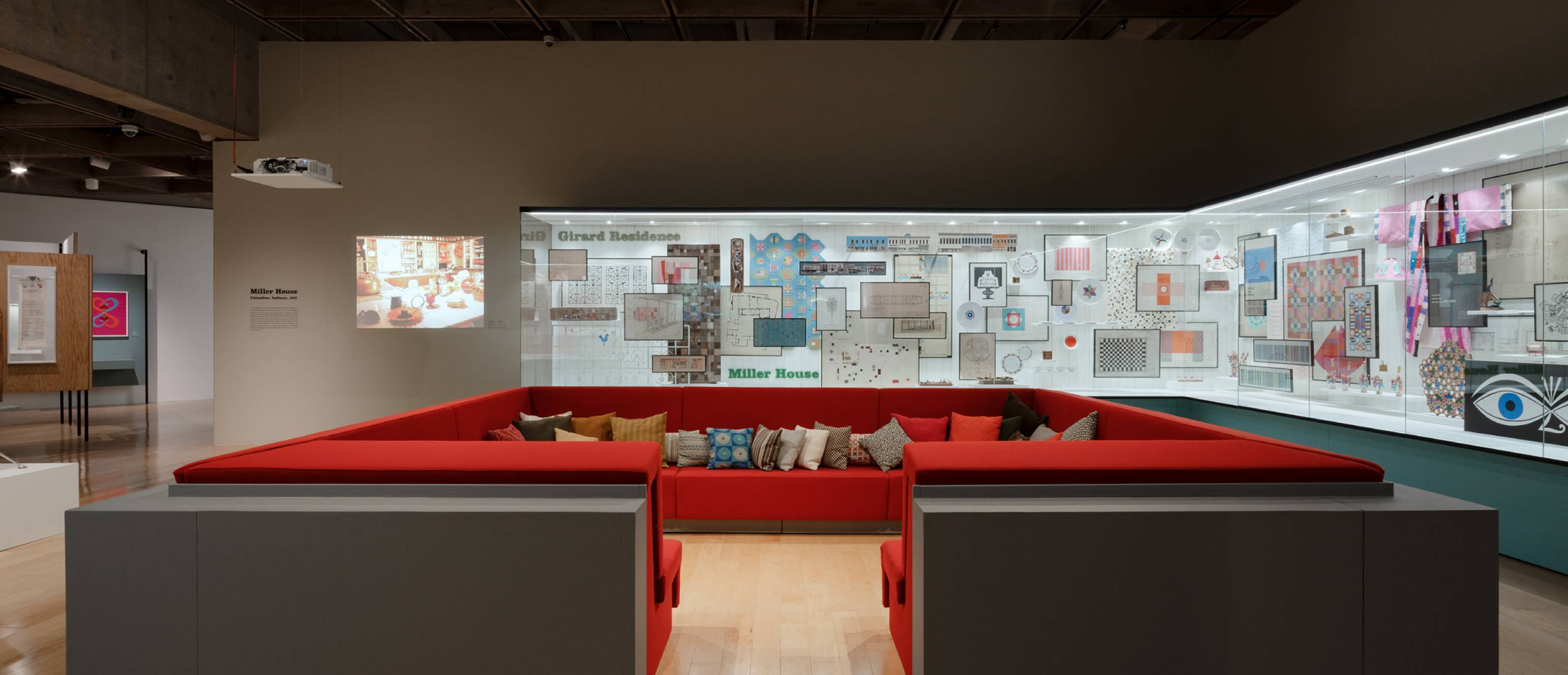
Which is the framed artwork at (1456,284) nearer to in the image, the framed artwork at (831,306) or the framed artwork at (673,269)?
the framed artwork at (831,306)

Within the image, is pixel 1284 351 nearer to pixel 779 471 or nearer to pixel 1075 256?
pixel 1075 256

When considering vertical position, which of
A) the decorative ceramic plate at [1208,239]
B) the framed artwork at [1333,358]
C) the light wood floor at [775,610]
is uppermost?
the decorative ceramic plate at [1208,239]

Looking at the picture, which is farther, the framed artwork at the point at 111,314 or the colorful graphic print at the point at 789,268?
the framed artwork at the point at 111,314

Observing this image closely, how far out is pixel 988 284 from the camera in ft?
19.8

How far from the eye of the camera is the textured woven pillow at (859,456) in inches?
184

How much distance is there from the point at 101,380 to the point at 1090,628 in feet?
45.9

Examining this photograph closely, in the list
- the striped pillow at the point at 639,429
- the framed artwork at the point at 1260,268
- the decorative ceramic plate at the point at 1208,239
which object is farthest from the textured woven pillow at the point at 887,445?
the decorative ceramic plate at the point at 1208,239

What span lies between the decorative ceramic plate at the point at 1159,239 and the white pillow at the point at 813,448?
11.4 feet

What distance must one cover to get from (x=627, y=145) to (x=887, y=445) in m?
3.90

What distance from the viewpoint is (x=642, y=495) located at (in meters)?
1.96

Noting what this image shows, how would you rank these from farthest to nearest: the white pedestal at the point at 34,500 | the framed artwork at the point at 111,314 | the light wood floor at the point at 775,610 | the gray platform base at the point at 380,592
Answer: the framed artwork at the point at 111,314, the white pedestal at the point at 34,500, the light wood floor at the point at 775,610, the gray platform base at the point at 380,592

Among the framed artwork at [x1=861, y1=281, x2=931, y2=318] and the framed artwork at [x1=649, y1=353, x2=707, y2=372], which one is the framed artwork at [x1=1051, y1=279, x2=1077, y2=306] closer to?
the framed artwork at [x1=861, y1=281, x2=931, y2=318]

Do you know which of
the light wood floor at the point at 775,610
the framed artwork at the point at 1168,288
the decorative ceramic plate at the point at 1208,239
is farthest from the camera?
the framed artwork at the point at 1168,288

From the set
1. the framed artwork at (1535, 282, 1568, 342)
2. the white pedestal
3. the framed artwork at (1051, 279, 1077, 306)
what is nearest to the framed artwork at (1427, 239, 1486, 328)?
the framed artwork at (1535, 282, 1568, 342)
